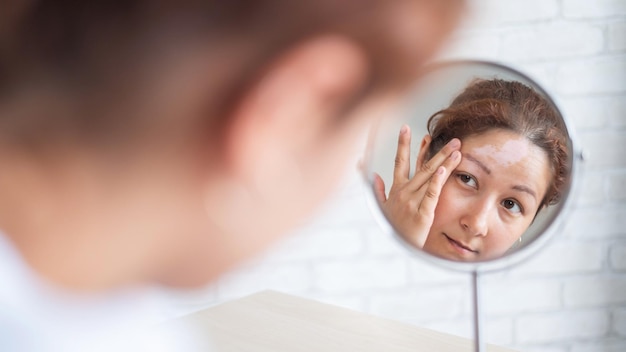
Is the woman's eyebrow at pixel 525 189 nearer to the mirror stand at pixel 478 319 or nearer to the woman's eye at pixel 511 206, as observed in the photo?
the woman's eye at pixel 511 206

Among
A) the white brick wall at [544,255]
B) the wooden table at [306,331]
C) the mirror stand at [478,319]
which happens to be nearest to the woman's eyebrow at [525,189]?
the mirror stand at [478,319]

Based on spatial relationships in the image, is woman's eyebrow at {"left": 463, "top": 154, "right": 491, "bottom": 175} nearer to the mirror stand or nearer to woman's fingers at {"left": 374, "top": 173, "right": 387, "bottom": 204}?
woman's fingers at {"left": 374, "top": 173, "right": 387, "bottom": 204}

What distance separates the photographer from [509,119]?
358mm

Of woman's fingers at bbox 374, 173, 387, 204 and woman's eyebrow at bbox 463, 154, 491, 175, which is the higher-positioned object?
woman's fingers at bbox 374, 173, 387, 204

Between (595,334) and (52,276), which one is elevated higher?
(595,334)

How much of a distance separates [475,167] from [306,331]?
394mm

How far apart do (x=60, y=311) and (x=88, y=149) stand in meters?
0.03

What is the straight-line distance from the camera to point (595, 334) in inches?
50.6

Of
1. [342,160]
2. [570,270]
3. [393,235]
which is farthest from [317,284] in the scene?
[342,160]

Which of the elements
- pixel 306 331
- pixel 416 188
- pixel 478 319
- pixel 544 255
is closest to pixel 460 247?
pixel 416 188

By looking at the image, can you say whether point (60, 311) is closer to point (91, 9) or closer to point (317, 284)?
point (91, 9)

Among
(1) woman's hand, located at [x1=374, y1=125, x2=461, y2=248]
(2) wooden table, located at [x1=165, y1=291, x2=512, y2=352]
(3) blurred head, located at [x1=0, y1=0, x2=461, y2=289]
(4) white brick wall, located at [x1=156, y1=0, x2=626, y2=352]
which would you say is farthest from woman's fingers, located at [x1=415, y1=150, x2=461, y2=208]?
(4) white brick wall, located at [x1=156, y1=0, x2=626, y2=352]

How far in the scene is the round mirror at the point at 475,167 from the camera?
31cm

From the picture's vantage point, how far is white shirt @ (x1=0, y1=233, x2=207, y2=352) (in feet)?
0.42
